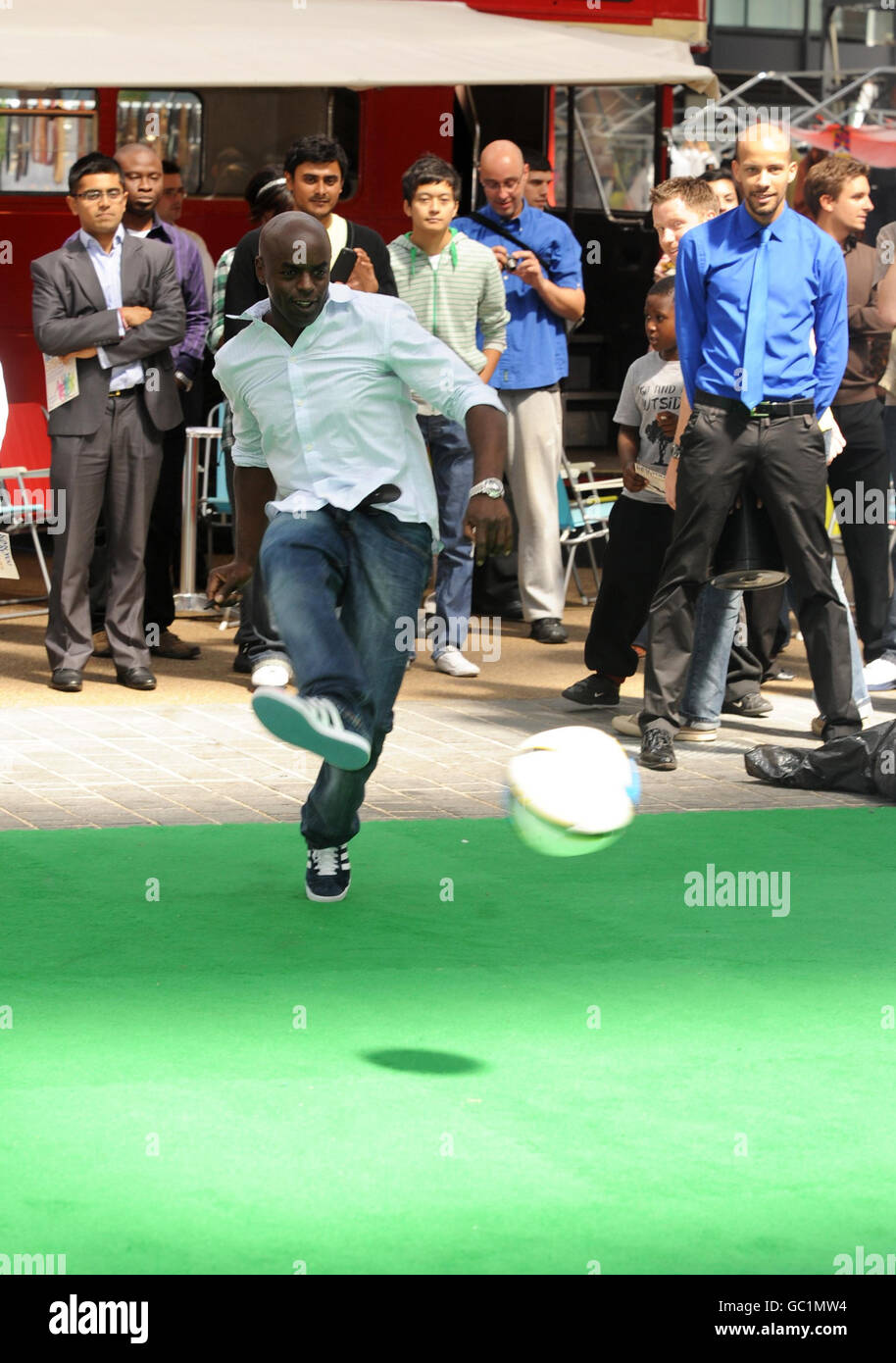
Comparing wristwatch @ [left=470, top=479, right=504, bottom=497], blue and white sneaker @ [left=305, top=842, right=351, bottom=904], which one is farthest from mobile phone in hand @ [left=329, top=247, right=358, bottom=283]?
wristwatch @ [left=470, top=479, right=504, bottom=497]

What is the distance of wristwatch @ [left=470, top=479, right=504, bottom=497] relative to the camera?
5.46 meters

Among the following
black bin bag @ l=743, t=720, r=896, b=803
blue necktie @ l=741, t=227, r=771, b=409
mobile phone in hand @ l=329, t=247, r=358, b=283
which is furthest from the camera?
mobile phone in hand @ l=329, t=247, r=358, b=283

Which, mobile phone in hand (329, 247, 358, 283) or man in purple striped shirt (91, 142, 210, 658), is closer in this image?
mobile phone in hand (329, 247, 358, 283)

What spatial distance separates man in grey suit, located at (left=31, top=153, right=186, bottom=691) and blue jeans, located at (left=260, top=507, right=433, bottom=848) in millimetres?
3743

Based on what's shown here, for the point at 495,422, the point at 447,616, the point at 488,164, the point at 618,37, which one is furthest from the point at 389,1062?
the point at 618,37

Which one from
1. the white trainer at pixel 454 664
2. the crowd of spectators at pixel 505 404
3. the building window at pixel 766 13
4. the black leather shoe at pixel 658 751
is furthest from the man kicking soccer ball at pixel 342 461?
the building window at pixel 766 13

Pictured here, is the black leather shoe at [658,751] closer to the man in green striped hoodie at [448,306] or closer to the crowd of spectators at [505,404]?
the crowd of spectators at [505,404]

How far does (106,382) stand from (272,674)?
1604 mm

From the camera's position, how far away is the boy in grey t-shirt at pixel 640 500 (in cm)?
894

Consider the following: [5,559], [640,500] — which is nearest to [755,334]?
[640,500]

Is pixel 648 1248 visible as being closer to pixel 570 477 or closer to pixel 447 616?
pixel 447 616

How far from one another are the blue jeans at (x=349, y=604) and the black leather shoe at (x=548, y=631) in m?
5.11

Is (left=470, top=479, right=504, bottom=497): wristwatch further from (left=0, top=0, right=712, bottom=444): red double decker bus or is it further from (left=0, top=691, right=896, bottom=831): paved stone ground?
(left=0, top=0, right=712, bottom=444): red double decker bus
